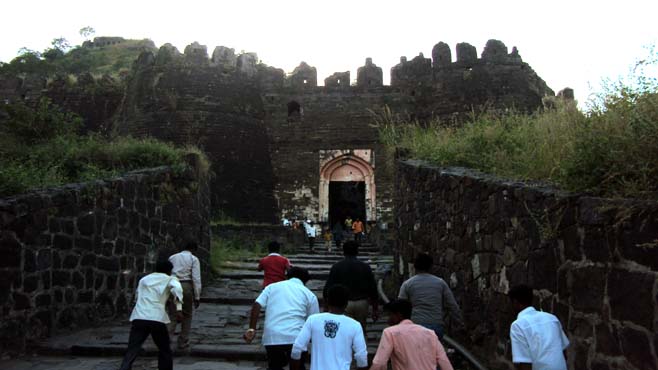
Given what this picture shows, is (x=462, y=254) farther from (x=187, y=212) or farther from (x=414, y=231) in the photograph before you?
(x=187, y=212)

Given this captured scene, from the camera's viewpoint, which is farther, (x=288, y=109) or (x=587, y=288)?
(x=288, y=109)

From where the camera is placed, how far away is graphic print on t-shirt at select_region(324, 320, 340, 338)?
4.15m

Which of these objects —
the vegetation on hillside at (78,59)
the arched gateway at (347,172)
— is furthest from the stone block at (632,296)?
the vegetation on hillside at (78,59)

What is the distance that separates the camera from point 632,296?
3.64 metres

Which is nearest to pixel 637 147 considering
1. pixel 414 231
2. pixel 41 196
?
pixel 414 231

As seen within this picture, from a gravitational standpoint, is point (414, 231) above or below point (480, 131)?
below

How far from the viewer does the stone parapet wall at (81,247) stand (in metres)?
6.79

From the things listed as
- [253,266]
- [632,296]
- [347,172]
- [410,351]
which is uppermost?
[347,172]

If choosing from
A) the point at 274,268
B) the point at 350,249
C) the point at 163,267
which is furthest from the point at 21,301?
the point at 350,249

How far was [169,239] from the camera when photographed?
10.8m

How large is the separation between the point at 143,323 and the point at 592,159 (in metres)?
4.07

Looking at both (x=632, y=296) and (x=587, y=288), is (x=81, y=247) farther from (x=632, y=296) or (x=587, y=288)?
(x=632, y=296)

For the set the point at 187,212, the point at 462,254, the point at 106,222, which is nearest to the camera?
the point at 462,254

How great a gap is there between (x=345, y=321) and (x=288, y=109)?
21100 millimetres
